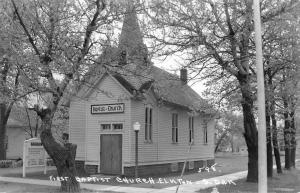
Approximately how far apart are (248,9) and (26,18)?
7.89 m

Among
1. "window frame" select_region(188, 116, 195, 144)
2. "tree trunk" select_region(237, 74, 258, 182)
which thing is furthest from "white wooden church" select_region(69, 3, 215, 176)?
"window frame" select_region(188, 116, 195, 144)

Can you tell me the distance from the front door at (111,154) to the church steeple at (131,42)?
260 inches

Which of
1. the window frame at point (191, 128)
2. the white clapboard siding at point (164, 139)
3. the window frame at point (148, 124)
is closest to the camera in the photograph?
the white clapboard siding at point (164, 139)

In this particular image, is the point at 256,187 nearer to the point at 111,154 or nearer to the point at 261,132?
the point at 261,132

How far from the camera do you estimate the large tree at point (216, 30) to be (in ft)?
53.6

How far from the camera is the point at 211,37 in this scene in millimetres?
17000

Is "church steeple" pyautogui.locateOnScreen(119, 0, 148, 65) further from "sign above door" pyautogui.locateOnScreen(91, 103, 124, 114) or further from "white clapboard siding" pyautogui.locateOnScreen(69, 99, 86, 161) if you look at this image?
"white clapboard siding" pyautogui.locateOnScreen(69, 99, 86, 161)

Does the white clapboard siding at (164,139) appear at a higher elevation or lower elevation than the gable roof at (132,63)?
lower

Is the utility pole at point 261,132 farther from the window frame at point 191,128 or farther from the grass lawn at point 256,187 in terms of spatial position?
the window frame at point 191,128

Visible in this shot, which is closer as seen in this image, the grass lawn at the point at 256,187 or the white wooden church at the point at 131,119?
the grass lawn at the point at 256,187

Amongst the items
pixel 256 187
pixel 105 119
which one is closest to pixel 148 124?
pixel 105 119

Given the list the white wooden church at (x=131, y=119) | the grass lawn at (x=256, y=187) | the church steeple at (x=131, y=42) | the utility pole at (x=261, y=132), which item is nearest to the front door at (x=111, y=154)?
the white wooden church at (x=131, y=119)

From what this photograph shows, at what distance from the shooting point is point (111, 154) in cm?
2316

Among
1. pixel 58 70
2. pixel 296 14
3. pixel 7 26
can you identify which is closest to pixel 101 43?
pixel 58 70
